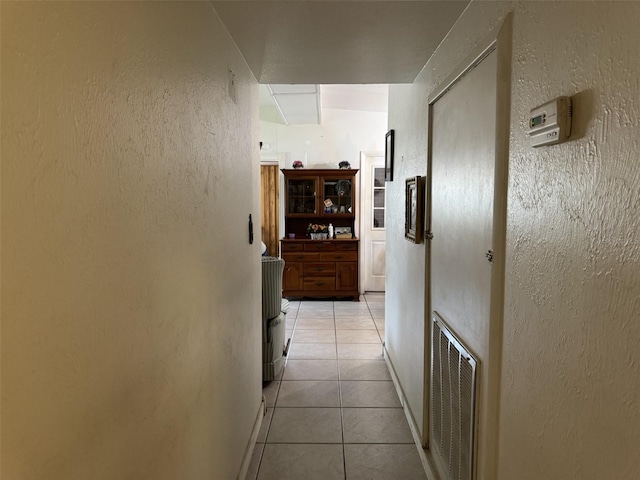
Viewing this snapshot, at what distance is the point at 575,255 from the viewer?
2.93 feet

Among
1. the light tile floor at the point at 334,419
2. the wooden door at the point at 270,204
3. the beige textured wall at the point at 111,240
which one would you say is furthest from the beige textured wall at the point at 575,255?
the wooden door at the point at 270,204

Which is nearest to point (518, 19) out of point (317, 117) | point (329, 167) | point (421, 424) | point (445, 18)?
point (445, 18)

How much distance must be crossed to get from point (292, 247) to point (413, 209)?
3479 mm

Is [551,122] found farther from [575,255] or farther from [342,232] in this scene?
[342,232]

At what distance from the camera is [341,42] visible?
202cm

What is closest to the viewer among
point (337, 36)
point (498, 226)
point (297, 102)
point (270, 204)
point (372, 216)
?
point (498, 226)

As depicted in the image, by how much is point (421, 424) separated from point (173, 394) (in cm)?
159

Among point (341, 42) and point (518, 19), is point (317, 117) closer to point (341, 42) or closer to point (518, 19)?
point (341, 42)

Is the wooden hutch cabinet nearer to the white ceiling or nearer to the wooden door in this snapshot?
the wooden door

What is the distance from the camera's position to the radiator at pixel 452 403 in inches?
61.4

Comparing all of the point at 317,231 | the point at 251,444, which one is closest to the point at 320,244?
the point at 317,231

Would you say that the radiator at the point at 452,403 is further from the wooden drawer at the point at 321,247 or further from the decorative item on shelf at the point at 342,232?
the decorative item on shelf at the point at 342,232

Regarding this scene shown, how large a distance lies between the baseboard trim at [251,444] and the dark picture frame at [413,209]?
4.57 feet

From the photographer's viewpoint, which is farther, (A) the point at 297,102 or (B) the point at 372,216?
(B) the point at 372,216
